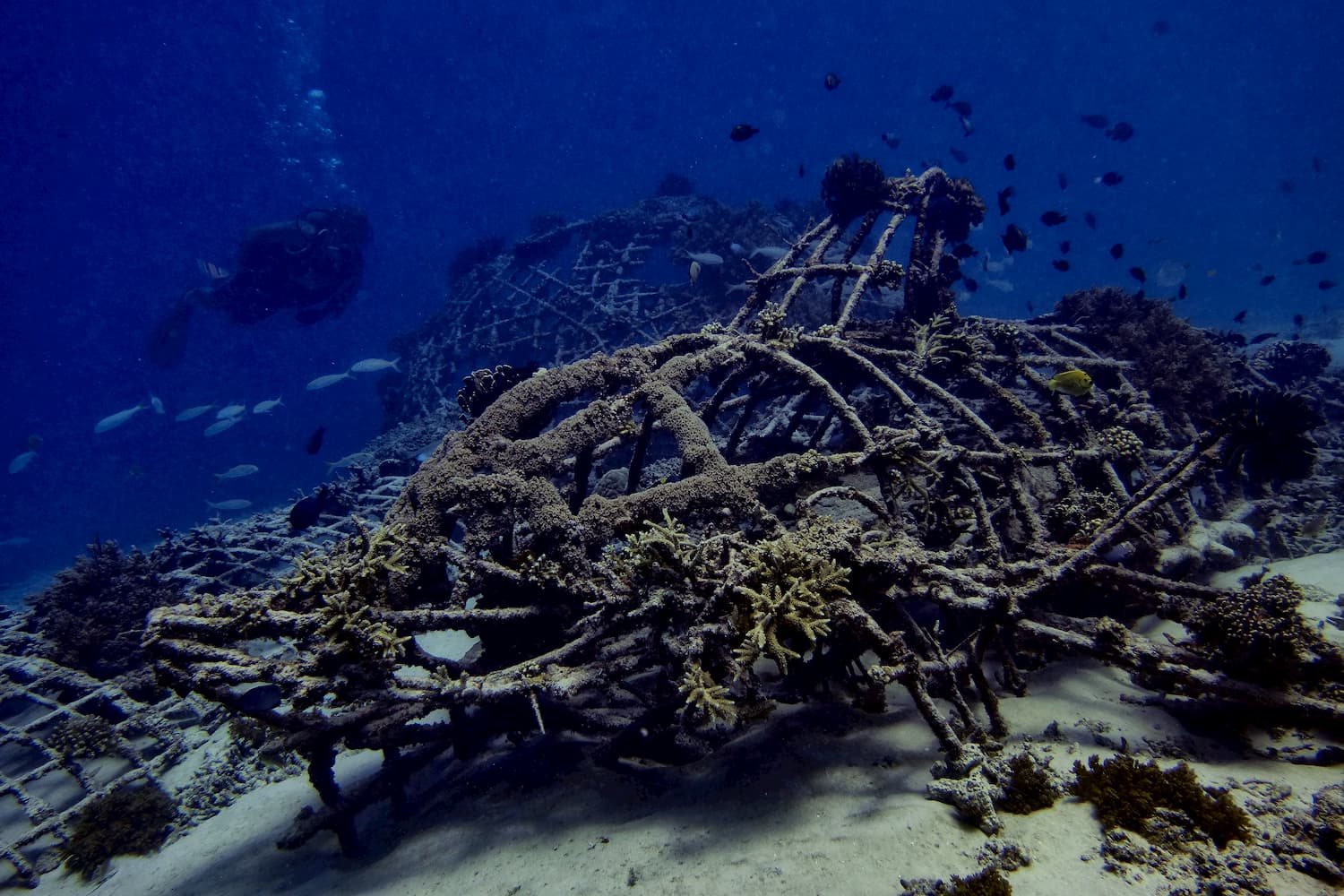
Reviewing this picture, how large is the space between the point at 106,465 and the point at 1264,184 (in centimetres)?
20689

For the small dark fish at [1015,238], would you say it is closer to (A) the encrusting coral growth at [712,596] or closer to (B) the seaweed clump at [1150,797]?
(A) the encrusting coral growth at [712,596]

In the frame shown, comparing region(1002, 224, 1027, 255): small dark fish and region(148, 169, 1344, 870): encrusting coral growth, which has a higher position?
region(1002, 224, 1027, 255): small dark fish

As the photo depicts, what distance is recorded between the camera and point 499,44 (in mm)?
97312

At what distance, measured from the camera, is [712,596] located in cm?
301

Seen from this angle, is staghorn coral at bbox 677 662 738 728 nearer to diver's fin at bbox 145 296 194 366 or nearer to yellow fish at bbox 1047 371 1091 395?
yellow fish at bbox 1047 371 1091 395

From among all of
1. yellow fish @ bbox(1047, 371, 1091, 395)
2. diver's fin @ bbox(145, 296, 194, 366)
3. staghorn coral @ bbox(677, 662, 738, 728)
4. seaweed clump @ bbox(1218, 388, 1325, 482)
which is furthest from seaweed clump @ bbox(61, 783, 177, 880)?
diver's fin @ bbox(145, 296, 194, 366)

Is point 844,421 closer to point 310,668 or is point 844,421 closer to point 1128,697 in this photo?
point 1128,697

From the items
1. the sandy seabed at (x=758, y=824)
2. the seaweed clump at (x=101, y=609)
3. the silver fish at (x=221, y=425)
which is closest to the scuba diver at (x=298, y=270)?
the silver fish at (x=221, y=425)

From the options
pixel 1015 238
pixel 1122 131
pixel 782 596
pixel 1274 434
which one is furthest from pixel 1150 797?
pixel 1122 131

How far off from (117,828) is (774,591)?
728cm

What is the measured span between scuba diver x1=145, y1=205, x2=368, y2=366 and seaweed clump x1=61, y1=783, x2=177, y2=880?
861 inches

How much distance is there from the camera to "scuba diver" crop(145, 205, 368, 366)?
22984mm

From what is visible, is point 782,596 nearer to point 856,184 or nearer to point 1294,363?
point 856,184

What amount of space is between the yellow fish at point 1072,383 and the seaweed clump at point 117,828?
1039 cm
